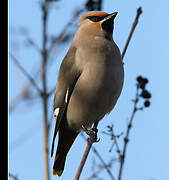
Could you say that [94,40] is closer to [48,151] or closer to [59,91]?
[59,91]

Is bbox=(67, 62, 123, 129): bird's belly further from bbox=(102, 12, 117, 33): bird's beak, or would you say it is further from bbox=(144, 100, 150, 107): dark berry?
bbox=(102, 12, 117, 33): bird's beak

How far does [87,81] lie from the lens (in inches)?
136

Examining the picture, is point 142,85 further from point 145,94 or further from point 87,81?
point 87,81

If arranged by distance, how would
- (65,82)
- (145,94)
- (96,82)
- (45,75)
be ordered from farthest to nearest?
(45,75) → (65,82) → (96,82) → (145,94)

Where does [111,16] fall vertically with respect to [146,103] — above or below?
above

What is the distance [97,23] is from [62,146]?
1.18 m

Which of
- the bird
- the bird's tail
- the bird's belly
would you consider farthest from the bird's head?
the bird's tail

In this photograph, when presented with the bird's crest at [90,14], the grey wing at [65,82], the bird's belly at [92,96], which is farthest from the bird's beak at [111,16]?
the bird's belly at [92,96]

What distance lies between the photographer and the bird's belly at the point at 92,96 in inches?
134

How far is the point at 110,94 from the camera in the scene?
3449 mm

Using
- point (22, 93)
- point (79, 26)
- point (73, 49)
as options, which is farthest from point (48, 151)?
point (79, 26)

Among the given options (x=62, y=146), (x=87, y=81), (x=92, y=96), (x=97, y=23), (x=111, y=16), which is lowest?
(x=62, y=146)

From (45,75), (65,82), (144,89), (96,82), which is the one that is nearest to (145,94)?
(144,89)

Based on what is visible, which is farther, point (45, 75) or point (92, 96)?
point (45, 75)
